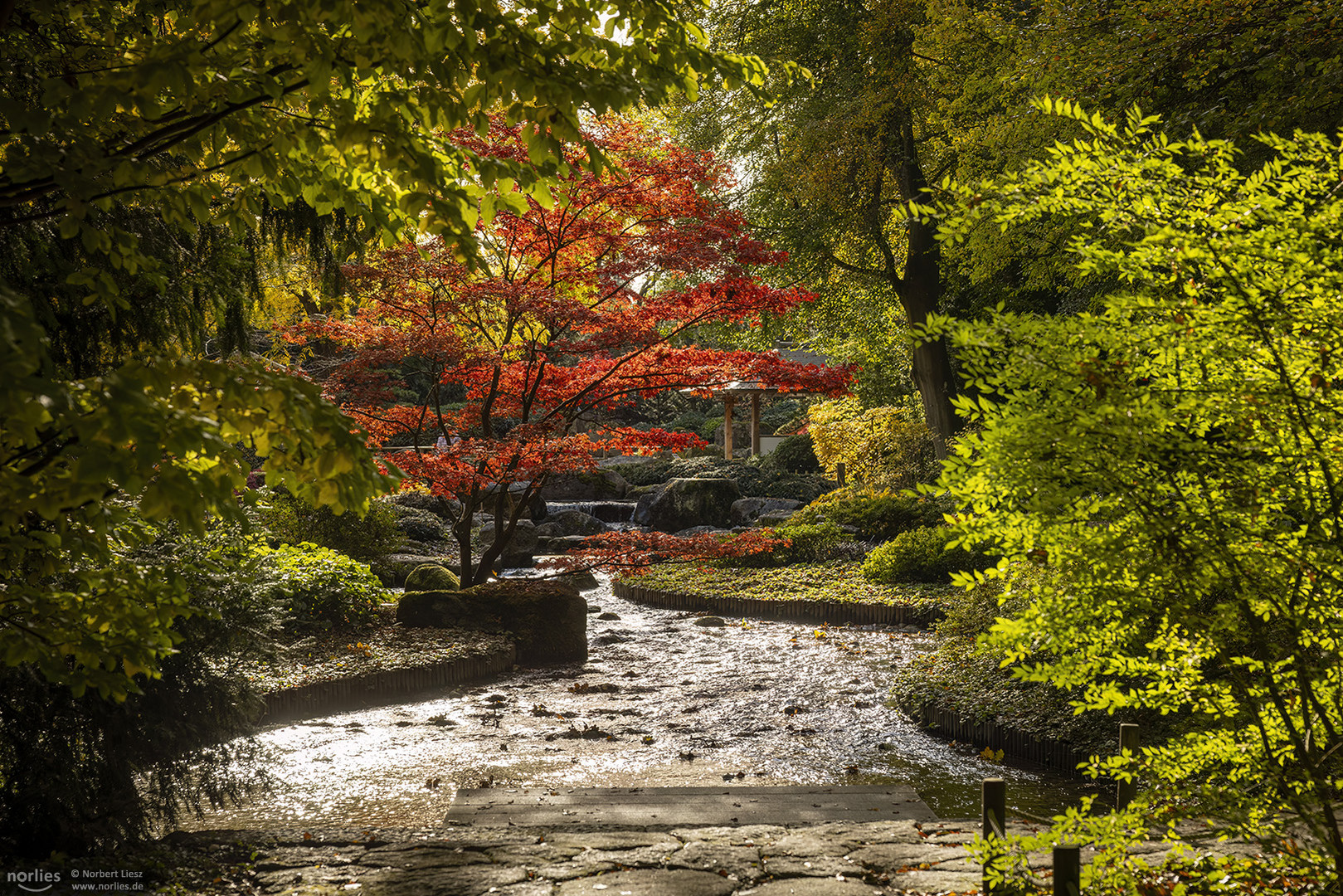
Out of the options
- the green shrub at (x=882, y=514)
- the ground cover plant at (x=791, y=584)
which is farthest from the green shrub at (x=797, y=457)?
the ground cover plant at (x=791, y=584)

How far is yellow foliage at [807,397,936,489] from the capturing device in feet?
57.4

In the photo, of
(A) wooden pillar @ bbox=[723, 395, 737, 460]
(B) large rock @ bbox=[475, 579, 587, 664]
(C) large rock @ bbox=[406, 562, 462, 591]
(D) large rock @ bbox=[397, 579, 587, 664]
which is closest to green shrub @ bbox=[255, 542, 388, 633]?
(D) large rock @ bbox=[397, 579, 587, 664]

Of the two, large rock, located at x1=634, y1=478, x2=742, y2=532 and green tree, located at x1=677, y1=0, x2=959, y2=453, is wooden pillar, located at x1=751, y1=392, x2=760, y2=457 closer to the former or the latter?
large rock, located at x1=634, y1=478, x2=742, y2=532

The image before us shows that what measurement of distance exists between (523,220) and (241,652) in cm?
512

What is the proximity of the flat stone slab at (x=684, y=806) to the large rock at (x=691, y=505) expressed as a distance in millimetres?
14687

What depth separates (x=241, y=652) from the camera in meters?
4.78

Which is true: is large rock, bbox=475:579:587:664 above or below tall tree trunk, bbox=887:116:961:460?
below

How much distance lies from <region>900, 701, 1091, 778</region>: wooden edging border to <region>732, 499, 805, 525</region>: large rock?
1319 cm

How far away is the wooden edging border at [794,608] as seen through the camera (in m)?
11.0

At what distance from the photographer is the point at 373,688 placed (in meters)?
7.53

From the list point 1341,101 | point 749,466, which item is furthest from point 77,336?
point 749,466

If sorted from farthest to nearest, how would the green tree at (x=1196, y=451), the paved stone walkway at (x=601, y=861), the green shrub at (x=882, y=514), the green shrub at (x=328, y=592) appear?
the green shrub at (x=882, y=514)
the green shrub at (x=328, y=592)
the paved stone walkway at (x=601, y=861)
the green tree at (x=1196, y=451)

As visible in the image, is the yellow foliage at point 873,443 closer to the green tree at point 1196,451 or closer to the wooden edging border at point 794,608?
the wooden edging border at point 794,608

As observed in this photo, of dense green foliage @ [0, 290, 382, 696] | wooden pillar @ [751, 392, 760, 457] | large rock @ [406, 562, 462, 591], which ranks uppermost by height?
wooden pillar @ [751, 392, 760, 457]
